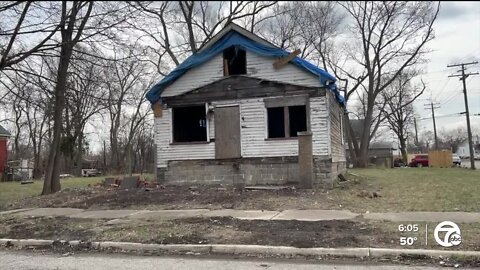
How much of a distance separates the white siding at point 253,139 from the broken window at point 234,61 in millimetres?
1388

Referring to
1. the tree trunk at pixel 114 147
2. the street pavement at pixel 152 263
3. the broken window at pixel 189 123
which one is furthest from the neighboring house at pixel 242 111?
the tree trunk at pixel 114 147

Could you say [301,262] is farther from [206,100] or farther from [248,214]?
[206,100]

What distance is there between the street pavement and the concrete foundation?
10.0 meters

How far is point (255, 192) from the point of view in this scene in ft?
51.9

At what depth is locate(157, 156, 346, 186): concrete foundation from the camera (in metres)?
17.4

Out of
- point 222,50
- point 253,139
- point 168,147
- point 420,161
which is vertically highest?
point 222,50

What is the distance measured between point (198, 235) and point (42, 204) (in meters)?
8.92

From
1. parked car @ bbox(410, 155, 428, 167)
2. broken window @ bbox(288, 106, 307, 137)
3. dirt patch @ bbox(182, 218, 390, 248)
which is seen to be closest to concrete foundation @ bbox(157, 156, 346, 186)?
broken window @ bbox(288, 106, 307, 137)

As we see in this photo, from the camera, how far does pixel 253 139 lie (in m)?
18.3

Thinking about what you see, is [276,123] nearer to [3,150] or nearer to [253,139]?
[253,139]

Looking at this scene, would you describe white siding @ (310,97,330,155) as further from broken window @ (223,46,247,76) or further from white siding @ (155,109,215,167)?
white siding @ (155,109,215,167)

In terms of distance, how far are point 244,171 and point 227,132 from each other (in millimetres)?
1654

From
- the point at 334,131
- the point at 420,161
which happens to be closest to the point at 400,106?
the point at 420,161

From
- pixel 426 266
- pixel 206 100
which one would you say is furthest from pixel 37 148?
pixel 426 266
